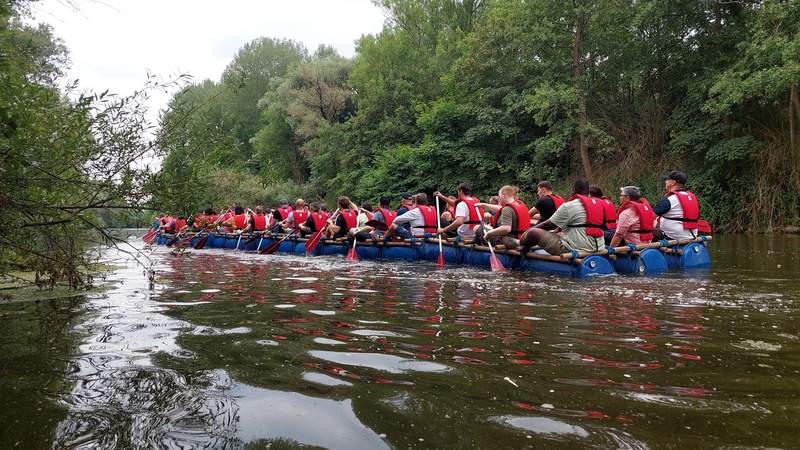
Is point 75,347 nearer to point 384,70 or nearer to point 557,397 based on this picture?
point 557,397

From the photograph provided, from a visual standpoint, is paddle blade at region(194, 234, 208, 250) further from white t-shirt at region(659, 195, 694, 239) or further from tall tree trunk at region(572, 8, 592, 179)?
tall tree trunk at region(572, 8, 592, 179)

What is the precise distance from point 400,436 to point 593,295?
4.58m

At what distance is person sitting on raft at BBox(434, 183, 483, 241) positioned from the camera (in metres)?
11.6

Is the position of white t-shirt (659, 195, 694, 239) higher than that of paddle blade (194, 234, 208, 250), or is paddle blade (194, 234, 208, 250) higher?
white t-shirt (659, 195, 694, 239)

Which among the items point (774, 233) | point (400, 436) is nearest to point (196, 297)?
point (400, 436)

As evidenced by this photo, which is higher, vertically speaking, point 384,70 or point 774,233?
point 384,70

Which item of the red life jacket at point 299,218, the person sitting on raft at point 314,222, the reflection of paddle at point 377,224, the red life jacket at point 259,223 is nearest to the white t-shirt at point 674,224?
the reflection of paddle at point 377,224

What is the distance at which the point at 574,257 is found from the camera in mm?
8352

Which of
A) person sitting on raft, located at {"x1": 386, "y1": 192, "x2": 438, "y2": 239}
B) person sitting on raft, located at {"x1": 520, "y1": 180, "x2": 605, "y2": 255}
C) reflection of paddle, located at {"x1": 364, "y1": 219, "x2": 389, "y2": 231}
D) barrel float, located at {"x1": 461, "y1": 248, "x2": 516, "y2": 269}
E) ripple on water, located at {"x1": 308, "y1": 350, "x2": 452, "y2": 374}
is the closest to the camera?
ripple on water, located at {"x1": 308, "y1": 350, "x2": 452, "y2": 374}

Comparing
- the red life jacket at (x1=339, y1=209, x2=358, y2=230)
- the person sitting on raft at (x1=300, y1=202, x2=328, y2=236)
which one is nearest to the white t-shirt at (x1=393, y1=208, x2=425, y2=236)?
the red life jacket at (x1=339, y1=209, x2=358, y2=230)

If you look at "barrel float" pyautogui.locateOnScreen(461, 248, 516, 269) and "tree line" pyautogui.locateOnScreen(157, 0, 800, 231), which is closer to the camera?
"barrel float" pyautogui.locateOnScreen(461, 248, 516, 269)

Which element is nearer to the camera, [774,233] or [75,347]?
[75,347]

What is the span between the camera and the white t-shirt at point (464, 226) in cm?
1177

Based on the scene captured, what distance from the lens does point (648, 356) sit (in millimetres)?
3541
